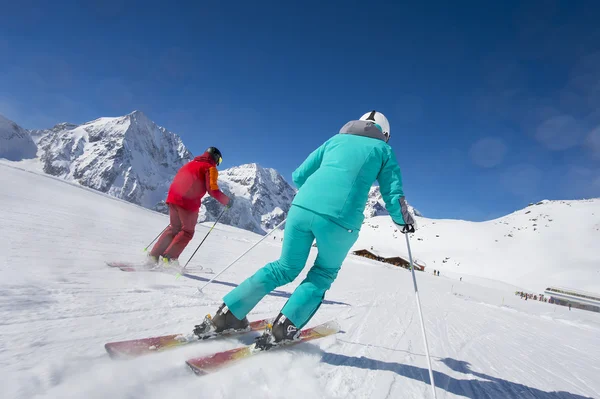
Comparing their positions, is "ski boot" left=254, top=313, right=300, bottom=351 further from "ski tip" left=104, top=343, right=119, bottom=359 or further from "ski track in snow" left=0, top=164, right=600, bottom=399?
"ski tip" left=104, top=343, right=119, bottom=359

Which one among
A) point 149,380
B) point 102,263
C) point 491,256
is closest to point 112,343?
point 149,380

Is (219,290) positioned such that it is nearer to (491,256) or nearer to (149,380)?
(149,380)

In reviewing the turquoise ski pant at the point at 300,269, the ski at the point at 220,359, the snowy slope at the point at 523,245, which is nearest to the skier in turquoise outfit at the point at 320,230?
the turquoise ski pant at the point at 300,269

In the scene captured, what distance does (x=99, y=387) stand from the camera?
4.20 feet

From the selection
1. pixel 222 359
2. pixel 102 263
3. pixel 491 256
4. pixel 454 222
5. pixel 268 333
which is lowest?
pixel 102 263

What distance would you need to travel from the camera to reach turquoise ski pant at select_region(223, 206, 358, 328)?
6.83 feet

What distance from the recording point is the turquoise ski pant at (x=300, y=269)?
6.83 ft

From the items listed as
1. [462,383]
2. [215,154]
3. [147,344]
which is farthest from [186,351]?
[215,154]

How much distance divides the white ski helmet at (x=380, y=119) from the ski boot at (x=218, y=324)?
2.19 meters

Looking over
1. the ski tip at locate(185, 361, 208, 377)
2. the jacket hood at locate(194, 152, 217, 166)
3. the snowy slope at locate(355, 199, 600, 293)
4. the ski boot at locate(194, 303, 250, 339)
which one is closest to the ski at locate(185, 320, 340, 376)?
the ski tip at locate(185, 361, 208, 377)

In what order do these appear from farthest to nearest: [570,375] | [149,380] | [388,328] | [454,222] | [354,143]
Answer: [454,222]
[388,328]
[570,375]
[354,143]
[149,380]

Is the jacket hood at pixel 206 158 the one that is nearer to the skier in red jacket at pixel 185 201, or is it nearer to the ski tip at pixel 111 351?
the skier in red jacket at pixel 185 201

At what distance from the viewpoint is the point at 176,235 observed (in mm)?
4773

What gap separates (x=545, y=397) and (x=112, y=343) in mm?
3266
